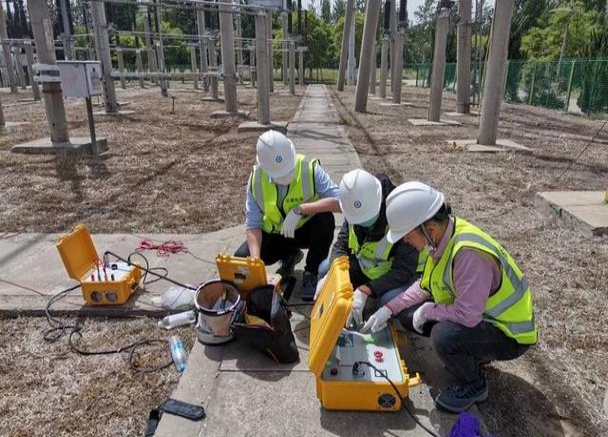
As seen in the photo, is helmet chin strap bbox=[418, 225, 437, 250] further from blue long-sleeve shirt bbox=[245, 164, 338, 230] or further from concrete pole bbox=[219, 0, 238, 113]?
concrete pole bbox=[219, 0, 238, 113]

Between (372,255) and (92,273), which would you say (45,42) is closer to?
(92,273)

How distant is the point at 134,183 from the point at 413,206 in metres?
5.50

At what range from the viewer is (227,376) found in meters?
2.58

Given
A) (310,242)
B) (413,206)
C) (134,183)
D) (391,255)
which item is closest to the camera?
Answer: (413,206)

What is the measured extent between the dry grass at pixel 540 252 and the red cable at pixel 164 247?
2.78 m

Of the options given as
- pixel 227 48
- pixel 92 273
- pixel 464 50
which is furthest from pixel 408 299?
pixel 464 50

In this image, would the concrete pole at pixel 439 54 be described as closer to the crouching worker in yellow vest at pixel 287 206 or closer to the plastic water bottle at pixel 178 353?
the crouching worker in yellow vest at pixel 287 206

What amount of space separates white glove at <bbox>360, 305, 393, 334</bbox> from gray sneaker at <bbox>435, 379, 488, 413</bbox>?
448mm

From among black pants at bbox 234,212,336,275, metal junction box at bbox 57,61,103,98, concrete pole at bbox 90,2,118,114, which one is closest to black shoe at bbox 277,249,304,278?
black pants at bbox 234,212,336,275

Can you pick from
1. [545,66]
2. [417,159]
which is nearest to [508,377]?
[417,159]

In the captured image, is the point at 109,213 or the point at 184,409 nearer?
the point at 184,409

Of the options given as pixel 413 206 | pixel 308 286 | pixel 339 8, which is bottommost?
pixel 308 286

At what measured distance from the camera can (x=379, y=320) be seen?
258 centimetres

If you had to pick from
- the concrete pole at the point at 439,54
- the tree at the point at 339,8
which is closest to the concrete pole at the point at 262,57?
the concrete pole at the point at 439,54
